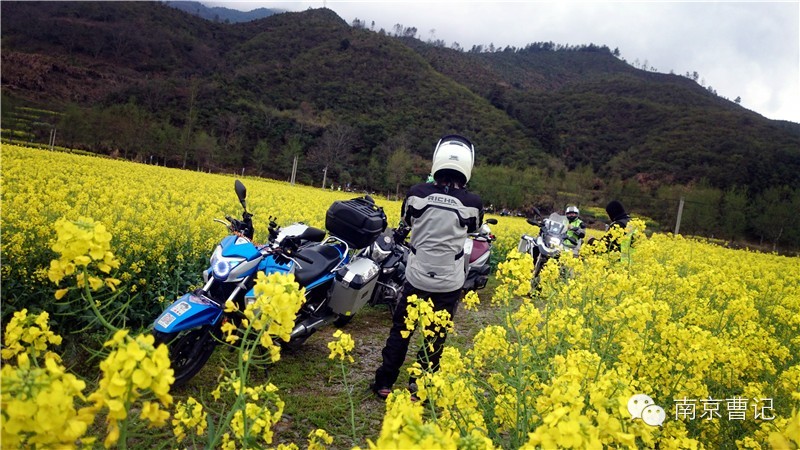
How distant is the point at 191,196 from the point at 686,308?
7744mm

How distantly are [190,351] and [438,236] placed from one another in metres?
1.92

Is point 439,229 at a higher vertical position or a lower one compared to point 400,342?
higher

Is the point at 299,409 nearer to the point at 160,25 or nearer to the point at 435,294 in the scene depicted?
the point at 435,294

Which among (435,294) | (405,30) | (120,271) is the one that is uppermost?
(405,30)

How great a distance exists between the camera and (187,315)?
9.00 feet

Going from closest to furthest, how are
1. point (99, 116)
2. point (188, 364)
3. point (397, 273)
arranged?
point (188, 364) < point (397, 273) < point (99, 116)

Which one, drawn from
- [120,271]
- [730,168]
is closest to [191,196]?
[120,271]

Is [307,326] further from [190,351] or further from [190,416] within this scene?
[190,416]

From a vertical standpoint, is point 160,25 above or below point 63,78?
above

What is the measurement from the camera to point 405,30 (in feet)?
413

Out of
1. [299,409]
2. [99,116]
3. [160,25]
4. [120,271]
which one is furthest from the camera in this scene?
[160,25]

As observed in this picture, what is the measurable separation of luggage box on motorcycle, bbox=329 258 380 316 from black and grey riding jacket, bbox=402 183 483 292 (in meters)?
0.56

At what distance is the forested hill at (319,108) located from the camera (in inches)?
1526

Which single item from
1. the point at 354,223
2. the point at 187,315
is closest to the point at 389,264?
the point at 354,223
